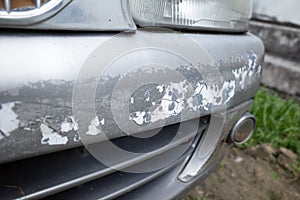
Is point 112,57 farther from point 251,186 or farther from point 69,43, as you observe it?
point 251,186

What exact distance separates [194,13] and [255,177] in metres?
1.42

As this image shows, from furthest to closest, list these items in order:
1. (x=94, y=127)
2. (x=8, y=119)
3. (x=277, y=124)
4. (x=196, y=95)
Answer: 1. (x=277, y=124)
2. (x=196, y=95)
3. (x=94, y=127)
4. (x=8, y=119)

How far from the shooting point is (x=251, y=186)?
6.48 feet

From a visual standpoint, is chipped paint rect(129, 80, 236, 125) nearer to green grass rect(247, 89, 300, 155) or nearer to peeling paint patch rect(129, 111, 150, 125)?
peeling paint patch rect(129, 111, 150, 125)

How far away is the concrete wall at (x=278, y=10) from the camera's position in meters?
3.10

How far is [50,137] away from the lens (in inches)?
28.8

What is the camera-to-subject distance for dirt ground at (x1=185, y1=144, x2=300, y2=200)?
6.21 feet

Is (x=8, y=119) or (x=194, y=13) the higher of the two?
(x=194, y=13)

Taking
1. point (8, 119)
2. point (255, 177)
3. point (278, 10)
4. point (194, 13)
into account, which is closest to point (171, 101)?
point (194, 13)

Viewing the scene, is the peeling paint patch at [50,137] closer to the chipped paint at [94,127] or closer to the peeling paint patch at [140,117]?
the chipped paint at [94,127]

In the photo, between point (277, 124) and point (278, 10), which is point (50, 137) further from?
point (278, 10)

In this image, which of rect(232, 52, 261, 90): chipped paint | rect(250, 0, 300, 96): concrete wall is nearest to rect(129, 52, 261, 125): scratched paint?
rect(232, 52, 261, 90): chipped paint

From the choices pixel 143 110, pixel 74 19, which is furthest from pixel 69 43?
pixel 143 110

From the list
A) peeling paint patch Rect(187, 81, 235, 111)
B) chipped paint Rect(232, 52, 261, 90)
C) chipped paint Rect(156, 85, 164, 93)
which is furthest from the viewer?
chipped paint Rect(232, 52, 261, 90)
